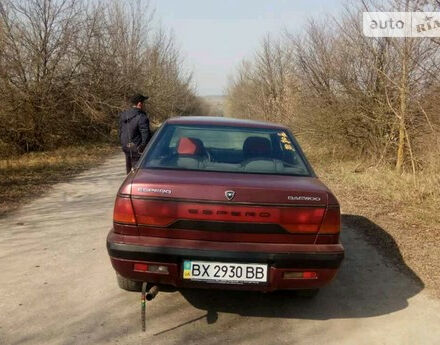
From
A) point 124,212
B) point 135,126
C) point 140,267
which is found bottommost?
point 140,267

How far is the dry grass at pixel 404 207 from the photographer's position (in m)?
5.27

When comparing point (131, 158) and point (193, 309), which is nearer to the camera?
point (193, 309)

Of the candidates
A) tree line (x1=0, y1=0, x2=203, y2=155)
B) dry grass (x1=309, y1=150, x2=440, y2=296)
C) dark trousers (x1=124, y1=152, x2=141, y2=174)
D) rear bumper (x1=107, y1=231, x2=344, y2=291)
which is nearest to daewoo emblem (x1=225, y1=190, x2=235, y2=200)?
rear bumper (x1=107, y1=231, x2=344, y2=291)

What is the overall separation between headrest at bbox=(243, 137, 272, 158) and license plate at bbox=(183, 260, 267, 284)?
127cm

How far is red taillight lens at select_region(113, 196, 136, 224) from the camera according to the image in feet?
11.1

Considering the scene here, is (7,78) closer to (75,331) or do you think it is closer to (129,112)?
(129,112)

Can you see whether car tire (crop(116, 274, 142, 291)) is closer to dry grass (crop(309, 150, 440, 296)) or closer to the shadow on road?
the shadow on road

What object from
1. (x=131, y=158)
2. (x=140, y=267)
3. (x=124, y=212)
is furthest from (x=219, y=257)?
(x=131, y=158)

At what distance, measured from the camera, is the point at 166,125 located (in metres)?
4.60

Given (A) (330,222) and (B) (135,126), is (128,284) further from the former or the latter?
(B) (135,126)

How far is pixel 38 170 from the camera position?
11.9 metres

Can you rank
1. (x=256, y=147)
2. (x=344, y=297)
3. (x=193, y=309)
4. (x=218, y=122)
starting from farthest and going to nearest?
(x=218, y=122)
(x=256, y=147)
(x=344, y=297)
(x=193, y=309)

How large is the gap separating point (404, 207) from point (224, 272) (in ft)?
16.4

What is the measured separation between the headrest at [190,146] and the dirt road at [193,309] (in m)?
1.18
